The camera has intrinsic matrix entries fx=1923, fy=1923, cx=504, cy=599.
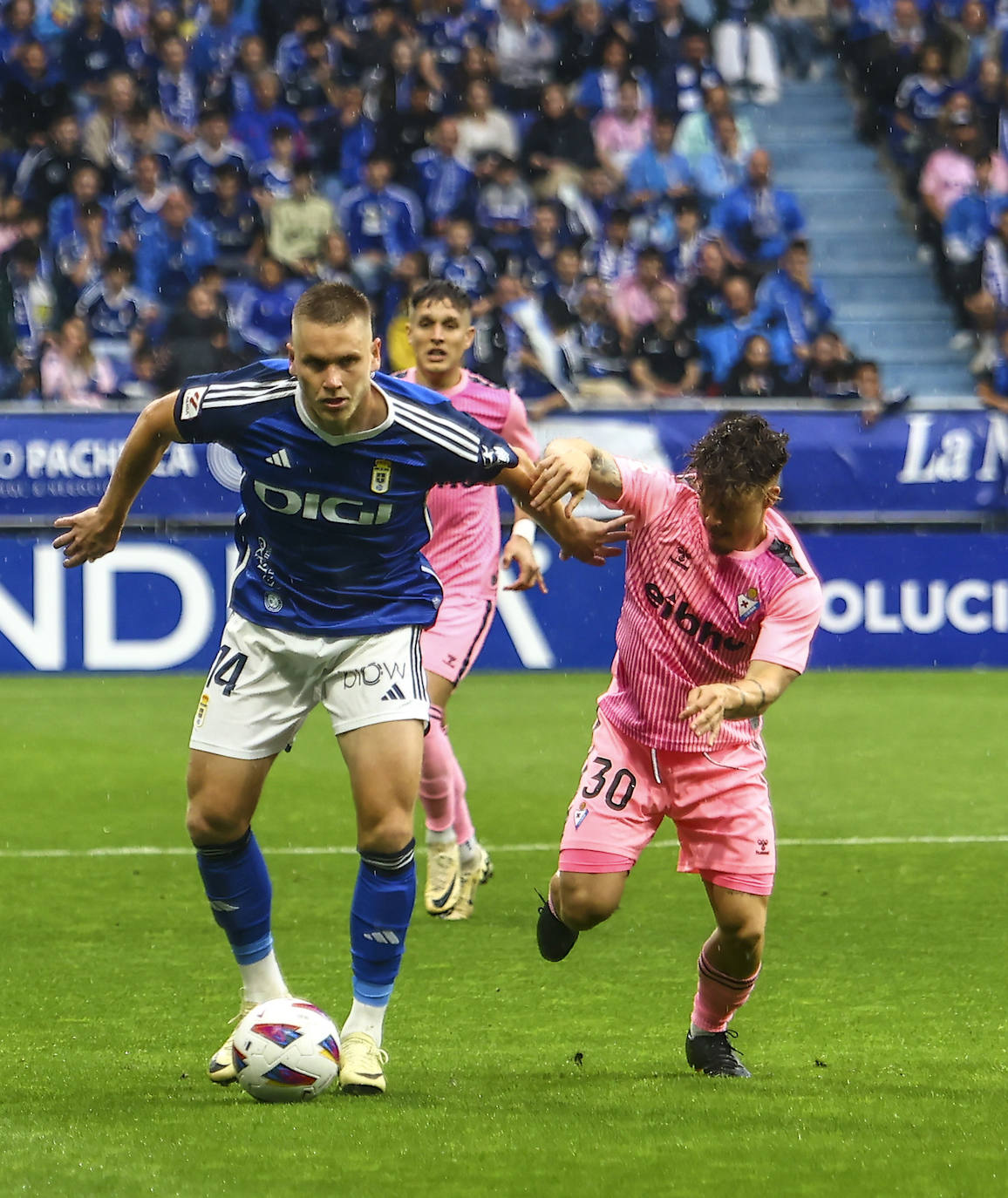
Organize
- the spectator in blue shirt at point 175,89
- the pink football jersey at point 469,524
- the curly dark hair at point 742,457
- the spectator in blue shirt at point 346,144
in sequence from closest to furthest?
the curly dark hair at point 742,457 < the pink football jersey at point 469,524 < the spectator in blue shirt at point 175,89 < the spectator in blue shirt at point 346,144

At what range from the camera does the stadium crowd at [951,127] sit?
1839 centimetres

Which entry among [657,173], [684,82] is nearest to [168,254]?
[657,173]

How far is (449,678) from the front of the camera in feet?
23.8

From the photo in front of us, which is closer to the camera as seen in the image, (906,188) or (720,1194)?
(720,1194)

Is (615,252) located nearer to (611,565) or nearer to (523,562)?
(611,565)

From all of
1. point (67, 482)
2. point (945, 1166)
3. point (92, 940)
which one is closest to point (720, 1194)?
point (945, 1166)

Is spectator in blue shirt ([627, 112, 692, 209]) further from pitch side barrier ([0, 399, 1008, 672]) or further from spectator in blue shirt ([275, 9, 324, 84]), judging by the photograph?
pitch side barrier ([0, 399, 1008, 672])

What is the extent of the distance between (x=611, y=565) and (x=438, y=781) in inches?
279

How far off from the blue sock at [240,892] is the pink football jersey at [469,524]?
2.74 metres

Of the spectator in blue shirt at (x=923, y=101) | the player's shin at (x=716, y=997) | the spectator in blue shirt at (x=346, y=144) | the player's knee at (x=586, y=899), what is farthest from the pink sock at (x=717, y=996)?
the spectator in blue shirt at (x=923, y=101)

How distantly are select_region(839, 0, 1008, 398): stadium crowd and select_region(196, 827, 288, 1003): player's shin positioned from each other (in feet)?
44.4

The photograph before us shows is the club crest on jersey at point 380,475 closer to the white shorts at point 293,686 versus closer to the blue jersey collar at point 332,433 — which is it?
the blue jersey collar at point 332,433

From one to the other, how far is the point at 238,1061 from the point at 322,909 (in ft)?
9.08

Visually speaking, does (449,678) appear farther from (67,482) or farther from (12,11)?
(12,11)
